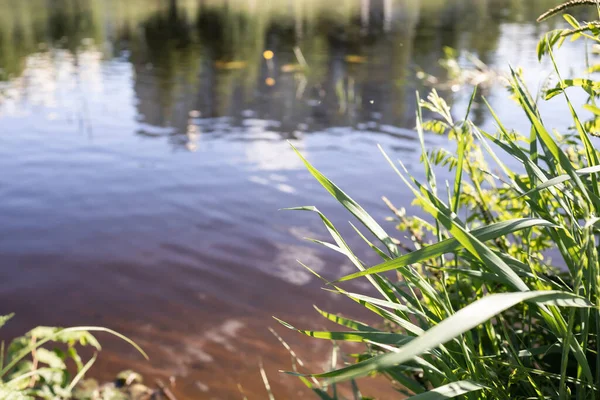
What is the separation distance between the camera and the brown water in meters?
3.79

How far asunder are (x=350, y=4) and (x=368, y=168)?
3151 centimetres

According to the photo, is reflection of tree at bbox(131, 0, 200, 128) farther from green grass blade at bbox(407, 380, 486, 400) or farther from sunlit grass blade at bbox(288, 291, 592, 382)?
sunlit grass blade at bbox(288, 291, 592, 382)

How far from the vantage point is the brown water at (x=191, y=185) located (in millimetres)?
3789

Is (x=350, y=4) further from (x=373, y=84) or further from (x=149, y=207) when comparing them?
(x=149, y=207)

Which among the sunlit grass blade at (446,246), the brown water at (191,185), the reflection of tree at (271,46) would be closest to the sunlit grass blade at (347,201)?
the sunlit grass blade at (446,246)

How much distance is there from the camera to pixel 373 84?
13.0 m

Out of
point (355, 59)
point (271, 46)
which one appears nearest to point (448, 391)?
point (355, 59)

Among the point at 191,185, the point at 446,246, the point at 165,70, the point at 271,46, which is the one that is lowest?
the point at 191,185

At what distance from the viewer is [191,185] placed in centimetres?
649

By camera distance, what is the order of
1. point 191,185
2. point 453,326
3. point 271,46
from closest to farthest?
point 453,326 → point 191,185 → point 271,46

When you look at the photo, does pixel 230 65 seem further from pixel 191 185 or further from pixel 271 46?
pixel 191 185

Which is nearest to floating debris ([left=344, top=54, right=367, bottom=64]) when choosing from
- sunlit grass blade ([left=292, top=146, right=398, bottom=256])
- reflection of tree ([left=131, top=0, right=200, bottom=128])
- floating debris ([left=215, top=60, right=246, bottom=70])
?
floating debris ([left=215, top=60, right=246, bottom=70])

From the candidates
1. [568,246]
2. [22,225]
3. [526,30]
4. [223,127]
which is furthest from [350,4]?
[568,246]

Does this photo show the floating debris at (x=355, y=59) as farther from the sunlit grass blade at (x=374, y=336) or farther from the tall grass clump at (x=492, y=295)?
the sunlit grass blade at (x=374, y=336)
